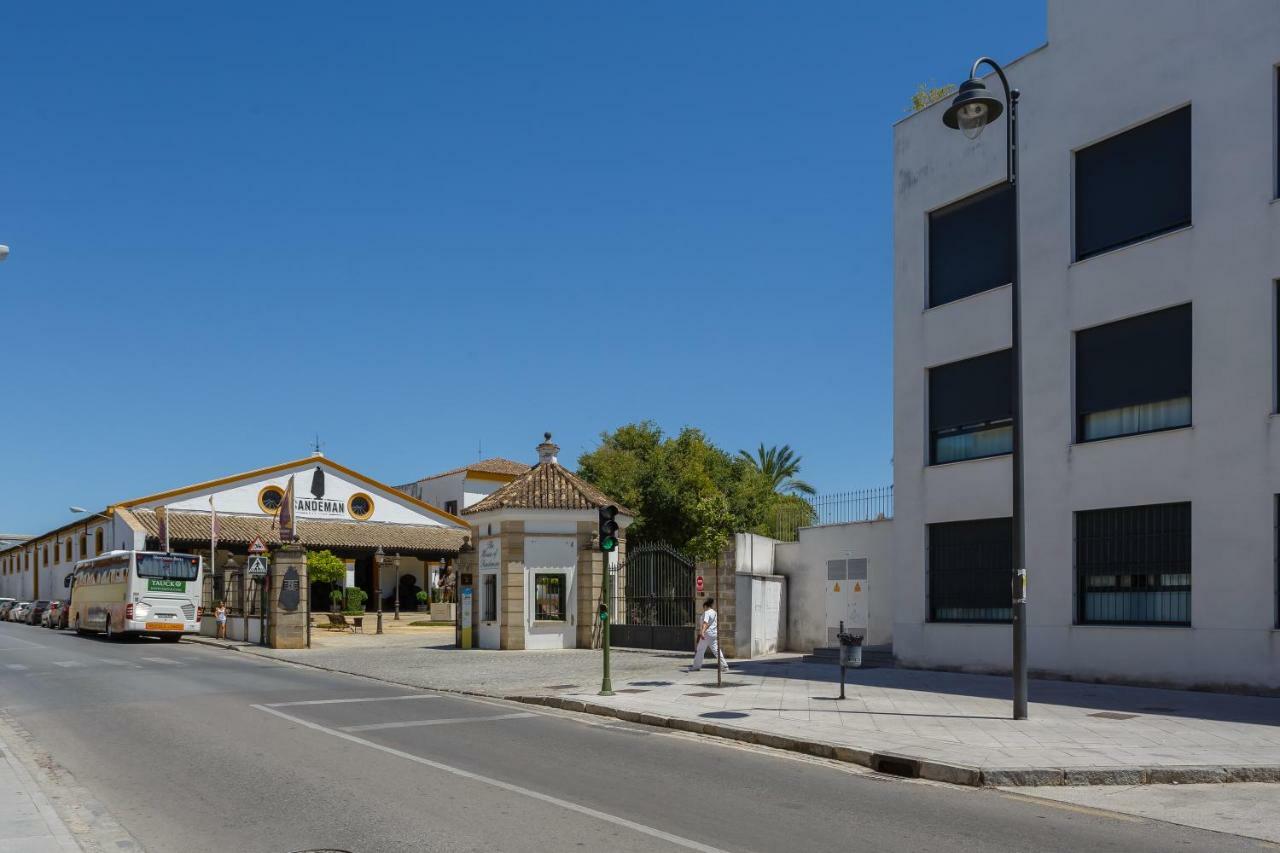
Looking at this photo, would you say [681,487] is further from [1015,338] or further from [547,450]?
[1015,338]

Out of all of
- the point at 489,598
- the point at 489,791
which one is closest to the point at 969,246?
the point at 489,791

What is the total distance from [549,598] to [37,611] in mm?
40800

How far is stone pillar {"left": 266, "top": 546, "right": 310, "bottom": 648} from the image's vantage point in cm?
3312

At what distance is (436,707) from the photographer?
55.3 ft

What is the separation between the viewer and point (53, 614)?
52594mm

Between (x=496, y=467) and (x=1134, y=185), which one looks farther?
(x=496, y=467)

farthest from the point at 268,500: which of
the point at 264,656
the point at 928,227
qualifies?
the point at 928,227

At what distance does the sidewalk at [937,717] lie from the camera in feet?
35.2

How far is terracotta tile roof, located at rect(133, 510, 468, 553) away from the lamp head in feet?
153

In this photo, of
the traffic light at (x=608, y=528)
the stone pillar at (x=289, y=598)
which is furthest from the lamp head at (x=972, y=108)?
the stone pillar at (x=289, y=598)

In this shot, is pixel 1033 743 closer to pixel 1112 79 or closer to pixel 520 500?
pixel 1112 79

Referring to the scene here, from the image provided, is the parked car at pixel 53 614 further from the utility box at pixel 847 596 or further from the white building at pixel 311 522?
the utility box at pixel 847 596

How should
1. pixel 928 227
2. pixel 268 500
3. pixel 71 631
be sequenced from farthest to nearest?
pixel 268 500
pixel 71 631
pixel 928 227

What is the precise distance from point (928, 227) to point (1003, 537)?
Result: 6.73m
